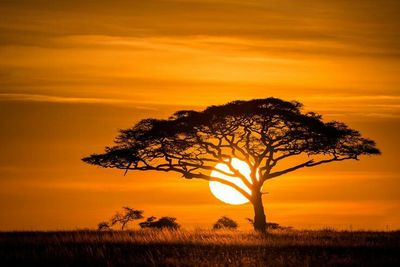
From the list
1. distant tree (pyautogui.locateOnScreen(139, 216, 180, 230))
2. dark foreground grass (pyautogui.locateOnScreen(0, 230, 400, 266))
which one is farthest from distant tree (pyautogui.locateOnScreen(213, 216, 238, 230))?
dark foreground grass (pyautogui.locateOnScreen(0, 230, 400, 266))

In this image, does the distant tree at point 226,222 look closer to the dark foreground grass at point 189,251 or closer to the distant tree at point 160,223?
the distant tree at point 160,223

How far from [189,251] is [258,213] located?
23250mm

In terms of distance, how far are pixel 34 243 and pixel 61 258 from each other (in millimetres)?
7877

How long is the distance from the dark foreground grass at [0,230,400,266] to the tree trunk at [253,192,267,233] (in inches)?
468

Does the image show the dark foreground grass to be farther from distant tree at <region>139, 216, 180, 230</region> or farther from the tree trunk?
distant tree at <region>139, 216, 180, 230</region>

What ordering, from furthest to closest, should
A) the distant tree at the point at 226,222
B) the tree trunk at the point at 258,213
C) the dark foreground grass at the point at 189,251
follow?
the distant tree at the point at 226,222 < the tree trunk at the point at 258,213 < the dark foreground grass at the point at 189,251

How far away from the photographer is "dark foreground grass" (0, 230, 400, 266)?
99.3ft

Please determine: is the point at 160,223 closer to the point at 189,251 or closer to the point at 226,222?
the point at 226,222

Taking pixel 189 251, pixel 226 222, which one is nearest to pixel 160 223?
pixel 226 222

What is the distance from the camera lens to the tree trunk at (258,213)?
5734 centimetres

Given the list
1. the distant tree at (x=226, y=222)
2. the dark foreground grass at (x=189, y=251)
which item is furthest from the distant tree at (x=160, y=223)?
the dark foreground grass at (x=189, y=251)

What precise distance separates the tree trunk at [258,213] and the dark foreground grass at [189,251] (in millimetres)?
11898

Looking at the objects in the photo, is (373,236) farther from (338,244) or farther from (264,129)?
(264,129)

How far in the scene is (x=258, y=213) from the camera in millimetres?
57906
